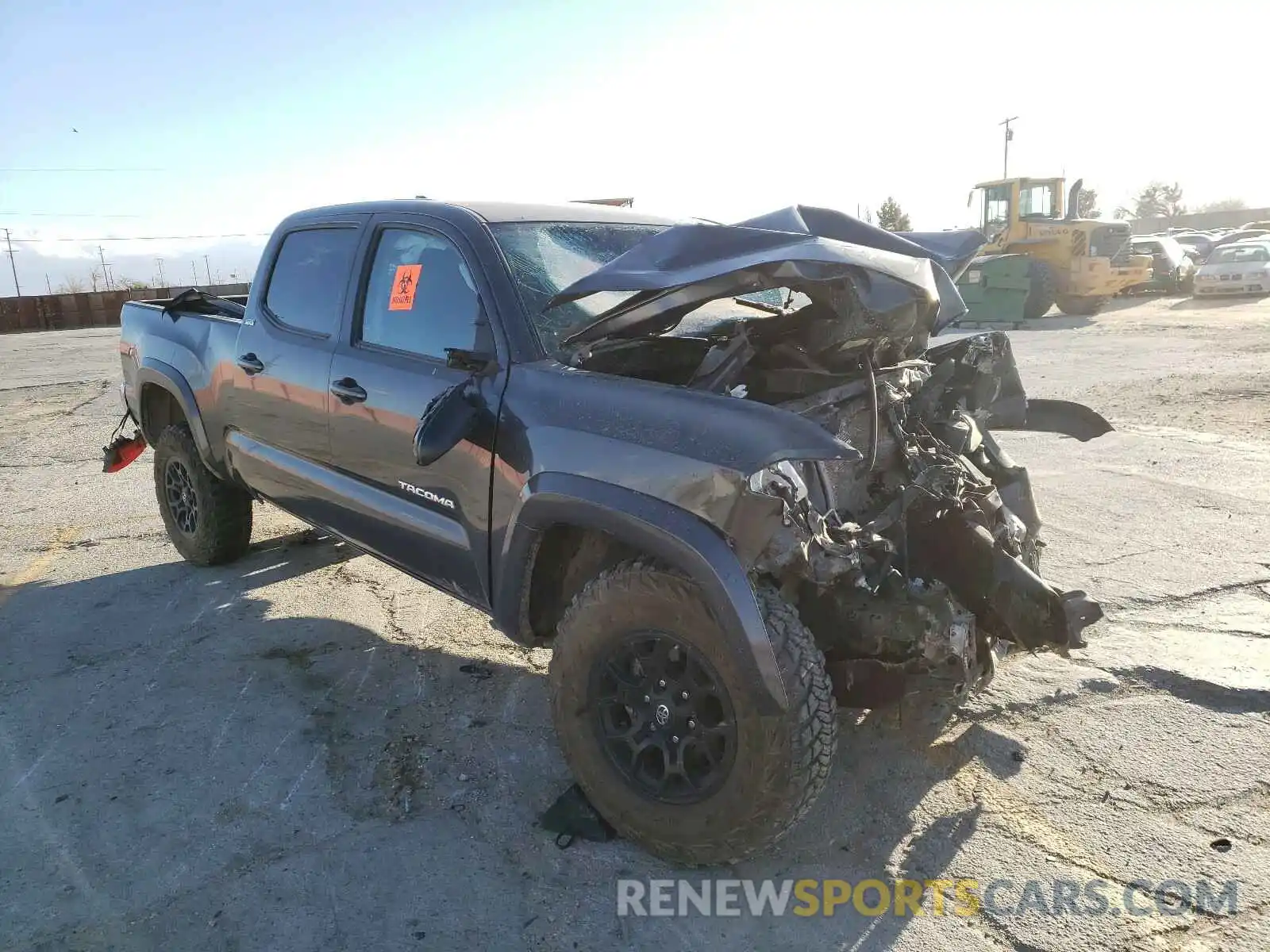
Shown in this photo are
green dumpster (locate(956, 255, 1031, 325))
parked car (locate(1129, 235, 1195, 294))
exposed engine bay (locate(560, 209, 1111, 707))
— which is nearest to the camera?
exposed engine bay (locate(560, 209, 1111, 707))

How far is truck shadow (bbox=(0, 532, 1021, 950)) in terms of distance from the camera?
258 centimetres

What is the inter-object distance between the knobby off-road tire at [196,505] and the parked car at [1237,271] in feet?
75.3

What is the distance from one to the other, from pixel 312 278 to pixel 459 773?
7.44ft

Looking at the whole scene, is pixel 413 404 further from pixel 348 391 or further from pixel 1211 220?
pixel 1211 220

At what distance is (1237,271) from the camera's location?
69.2ft

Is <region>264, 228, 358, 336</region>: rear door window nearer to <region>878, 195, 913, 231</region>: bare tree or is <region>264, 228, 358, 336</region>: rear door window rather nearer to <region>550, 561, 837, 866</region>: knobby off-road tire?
<region>550, 561, 837, 866</region>: knobby off-road tire

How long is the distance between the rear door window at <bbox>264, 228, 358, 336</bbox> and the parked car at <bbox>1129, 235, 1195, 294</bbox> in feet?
75.5

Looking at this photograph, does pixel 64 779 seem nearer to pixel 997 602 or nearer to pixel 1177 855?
pixel 997 602

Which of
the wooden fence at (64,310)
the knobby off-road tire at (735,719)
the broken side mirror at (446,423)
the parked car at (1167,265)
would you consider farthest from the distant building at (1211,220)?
the knobby off-road tire at (735,719)

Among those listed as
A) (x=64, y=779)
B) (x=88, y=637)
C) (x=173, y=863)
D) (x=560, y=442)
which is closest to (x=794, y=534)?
(x=560, y=442)

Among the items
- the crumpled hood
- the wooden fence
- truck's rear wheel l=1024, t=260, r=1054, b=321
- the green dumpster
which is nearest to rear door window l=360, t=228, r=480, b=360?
the crumpled hood

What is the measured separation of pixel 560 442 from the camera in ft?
9.10

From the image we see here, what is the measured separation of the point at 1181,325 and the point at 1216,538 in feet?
44.7

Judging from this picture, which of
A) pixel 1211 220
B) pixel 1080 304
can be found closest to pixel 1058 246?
pixel 1080 304
